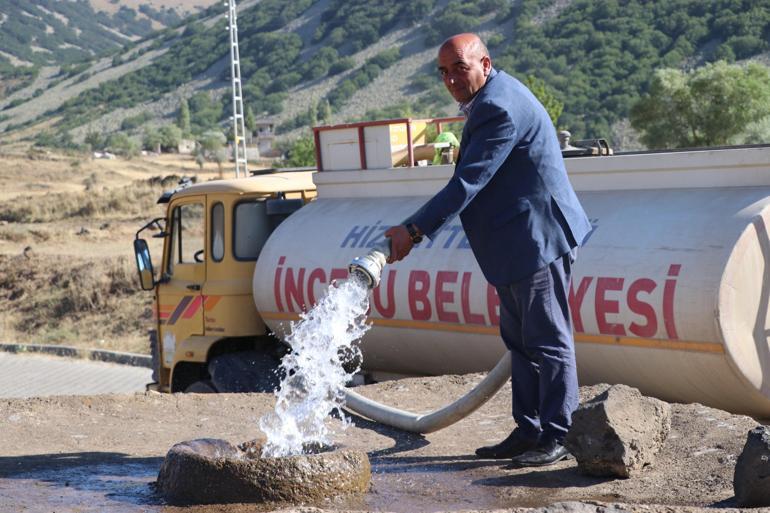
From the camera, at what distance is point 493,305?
796 centimetres

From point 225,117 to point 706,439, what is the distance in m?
87.1

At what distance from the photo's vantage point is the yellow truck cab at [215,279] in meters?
10.0

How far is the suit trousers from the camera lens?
5652 millimetres

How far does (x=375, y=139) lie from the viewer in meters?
9.49

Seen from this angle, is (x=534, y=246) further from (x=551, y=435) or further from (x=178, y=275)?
(x=178, y=275)

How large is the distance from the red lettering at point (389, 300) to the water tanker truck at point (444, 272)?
15 mm

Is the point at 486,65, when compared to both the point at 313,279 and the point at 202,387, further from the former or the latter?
the point at 202,387

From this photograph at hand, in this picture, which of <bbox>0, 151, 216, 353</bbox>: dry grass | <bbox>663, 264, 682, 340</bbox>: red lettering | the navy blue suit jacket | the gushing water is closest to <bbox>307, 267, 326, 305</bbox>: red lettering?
the gushing water

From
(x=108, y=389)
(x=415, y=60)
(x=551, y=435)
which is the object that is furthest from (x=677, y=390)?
(x=415, y=60)

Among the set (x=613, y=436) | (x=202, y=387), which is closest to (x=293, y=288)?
(x=202, y=387)

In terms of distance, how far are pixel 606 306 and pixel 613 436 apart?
1932 millimetres

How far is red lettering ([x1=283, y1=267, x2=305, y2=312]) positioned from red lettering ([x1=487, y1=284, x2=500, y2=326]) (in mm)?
1951

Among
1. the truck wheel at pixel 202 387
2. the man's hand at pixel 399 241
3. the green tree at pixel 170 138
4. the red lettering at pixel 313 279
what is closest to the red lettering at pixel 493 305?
the red lettering at pixel 313 279

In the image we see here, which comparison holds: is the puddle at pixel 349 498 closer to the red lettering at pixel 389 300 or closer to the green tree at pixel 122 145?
the red lettering at pixel 389 300
